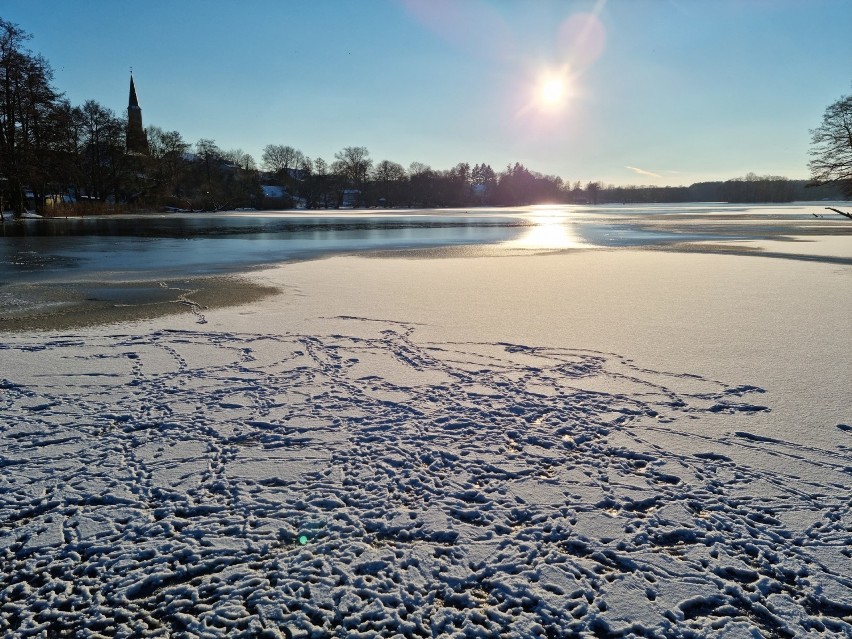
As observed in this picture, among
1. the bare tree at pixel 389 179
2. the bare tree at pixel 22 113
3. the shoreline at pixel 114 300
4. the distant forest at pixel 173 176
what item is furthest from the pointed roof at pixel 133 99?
the shoreline at pixel 114 300

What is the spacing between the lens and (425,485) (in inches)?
120

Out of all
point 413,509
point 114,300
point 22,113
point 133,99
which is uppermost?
point 133,99

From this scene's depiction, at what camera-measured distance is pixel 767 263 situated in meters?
12.8

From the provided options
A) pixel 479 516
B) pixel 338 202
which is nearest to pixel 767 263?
pixel 479 516

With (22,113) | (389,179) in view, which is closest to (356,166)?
(389,179)

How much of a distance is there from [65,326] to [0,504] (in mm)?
4408

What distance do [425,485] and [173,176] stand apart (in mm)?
74775

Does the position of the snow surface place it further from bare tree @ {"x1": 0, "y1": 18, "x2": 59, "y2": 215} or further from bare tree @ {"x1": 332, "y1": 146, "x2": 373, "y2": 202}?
bare tree @ {"x1": 332, "y1": 146, "x2": 373, "y2": 202}

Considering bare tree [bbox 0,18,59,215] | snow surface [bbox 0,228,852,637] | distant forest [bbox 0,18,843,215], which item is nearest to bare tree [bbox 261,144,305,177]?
distant forest [bbox 0,18,843,215]

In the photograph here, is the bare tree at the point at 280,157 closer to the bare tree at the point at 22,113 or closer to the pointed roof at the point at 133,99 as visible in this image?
the pointed roof at the point at 133,99

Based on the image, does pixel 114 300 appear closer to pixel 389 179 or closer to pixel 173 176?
pixel 173 176

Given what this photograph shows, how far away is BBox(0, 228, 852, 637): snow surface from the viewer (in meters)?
2.18

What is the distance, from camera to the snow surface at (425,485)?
218 cm

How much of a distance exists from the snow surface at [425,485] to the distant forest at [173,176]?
Answer: 37.1 m
